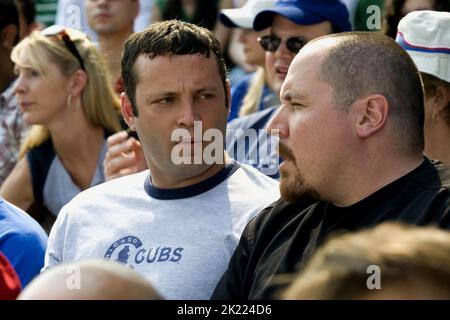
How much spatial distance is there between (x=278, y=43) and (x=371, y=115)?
1800mm

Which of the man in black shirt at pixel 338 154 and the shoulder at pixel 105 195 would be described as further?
the shoulder at pixel 105 195

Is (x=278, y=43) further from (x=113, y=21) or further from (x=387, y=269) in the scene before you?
(x=387, y=269)

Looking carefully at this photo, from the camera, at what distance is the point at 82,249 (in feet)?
10.3

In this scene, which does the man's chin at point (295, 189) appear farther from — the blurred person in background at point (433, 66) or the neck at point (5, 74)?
the neck at point (5, 74)

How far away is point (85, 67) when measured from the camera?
16.3 feet

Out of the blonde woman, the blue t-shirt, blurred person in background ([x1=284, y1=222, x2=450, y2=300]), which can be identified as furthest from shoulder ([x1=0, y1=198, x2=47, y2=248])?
blurred person in background ([x1=284, y1=222, x2=450, y2=300])

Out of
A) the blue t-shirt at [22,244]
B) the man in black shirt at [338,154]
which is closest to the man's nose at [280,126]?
the man in black shirt at [338,154]

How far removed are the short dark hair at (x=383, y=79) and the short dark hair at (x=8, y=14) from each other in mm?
3351

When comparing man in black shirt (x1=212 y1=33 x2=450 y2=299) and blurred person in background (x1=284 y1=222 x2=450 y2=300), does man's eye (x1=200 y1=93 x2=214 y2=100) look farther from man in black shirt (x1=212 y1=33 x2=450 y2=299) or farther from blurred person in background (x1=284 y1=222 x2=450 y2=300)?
blurred person in background (x1=284 y1=222 x2=450 y2=300)

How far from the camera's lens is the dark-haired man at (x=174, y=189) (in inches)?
120

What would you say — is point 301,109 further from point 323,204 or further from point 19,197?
point 19,197

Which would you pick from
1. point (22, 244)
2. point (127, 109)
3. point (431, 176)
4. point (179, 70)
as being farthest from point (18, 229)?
point (431, 176)

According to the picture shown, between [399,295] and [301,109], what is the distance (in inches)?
57.6

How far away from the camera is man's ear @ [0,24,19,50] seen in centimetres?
580
